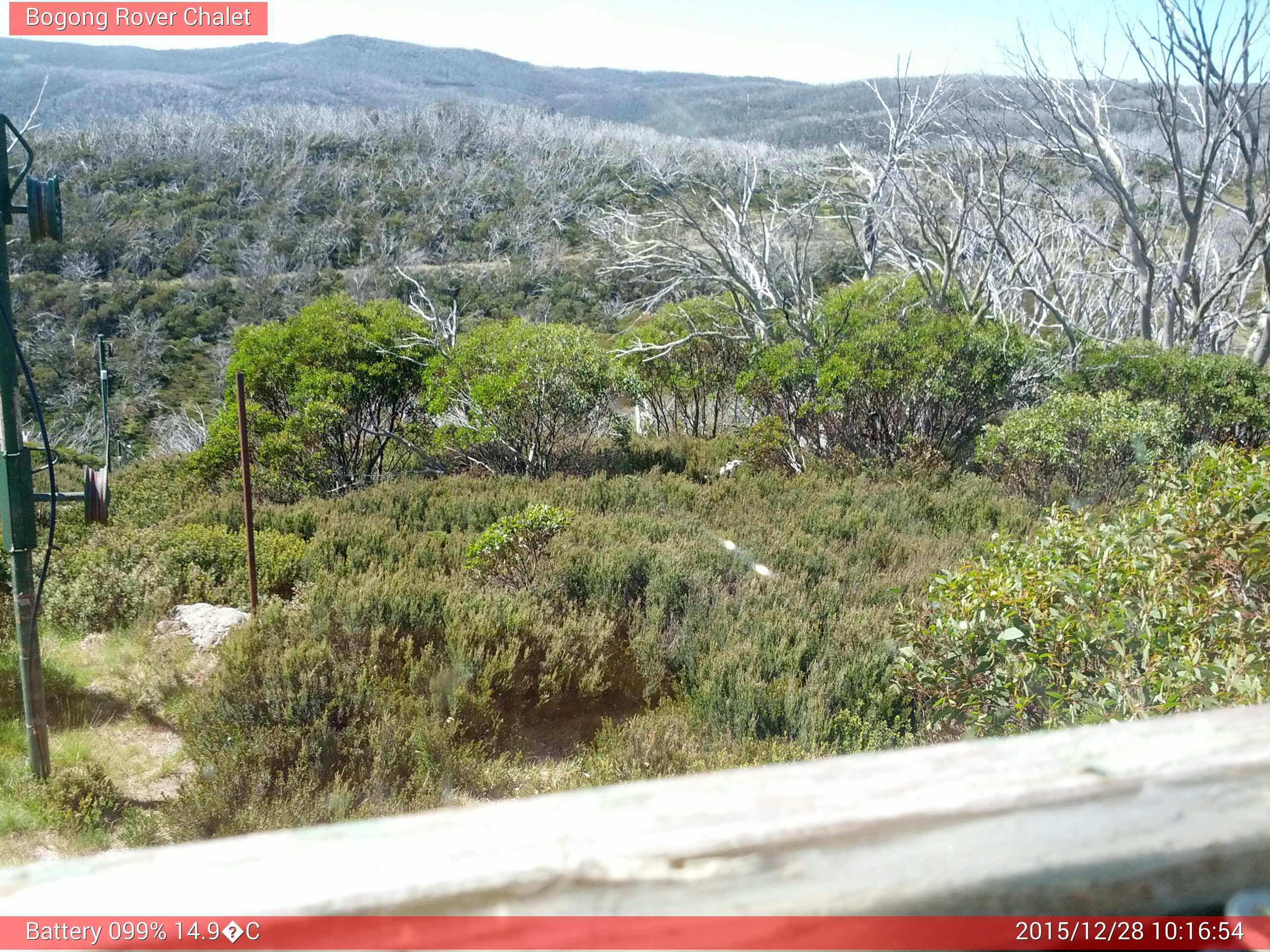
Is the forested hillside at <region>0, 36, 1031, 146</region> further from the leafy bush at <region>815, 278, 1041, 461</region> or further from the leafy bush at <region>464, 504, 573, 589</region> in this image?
the leafy bush at <region>464, 504, 573, 589</region>

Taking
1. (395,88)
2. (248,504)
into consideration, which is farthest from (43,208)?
(395,88)

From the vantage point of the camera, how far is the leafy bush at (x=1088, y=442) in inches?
310

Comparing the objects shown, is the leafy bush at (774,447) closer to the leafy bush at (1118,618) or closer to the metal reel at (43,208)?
the leafy bush at (1118,618)

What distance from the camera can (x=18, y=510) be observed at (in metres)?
3.66

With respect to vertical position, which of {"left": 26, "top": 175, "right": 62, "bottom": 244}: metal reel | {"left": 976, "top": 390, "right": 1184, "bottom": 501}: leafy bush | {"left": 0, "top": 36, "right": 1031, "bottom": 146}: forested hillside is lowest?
{"left": 976, "top": 390, "right": 1184, "bottom": 501}: leafy bush

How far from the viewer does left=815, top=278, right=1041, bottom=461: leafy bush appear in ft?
30.9

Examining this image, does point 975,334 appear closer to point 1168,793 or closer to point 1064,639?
point 1064,639

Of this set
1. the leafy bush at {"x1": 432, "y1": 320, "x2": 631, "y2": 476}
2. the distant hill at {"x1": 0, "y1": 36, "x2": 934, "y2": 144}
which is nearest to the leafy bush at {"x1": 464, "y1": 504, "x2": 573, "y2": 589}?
the leafy bush at {"x1": 432, "y1": 320, "x2": 631, "y2": 476}

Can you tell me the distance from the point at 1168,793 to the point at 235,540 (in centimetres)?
689

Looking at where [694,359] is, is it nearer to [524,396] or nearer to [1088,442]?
[524,396]

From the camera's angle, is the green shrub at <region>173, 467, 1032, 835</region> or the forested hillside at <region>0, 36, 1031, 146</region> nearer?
the green shrub at <region>173, 467, 1032, 835</region>

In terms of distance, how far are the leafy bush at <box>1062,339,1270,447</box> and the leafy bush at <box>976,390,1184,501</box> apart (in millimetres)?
685

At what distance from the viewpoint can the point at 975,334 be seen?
950cm

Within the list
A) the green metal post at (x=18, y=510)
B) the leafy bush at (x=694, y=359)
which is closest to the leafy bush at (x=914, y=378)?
the leafy bush at (x=694, y=359)
